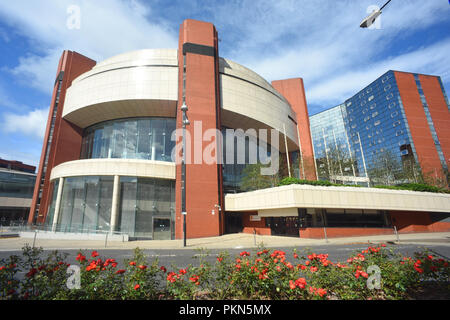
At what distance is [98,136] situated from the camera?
36.9 m

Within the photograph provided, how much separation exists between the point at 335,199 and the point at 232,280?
904 inches

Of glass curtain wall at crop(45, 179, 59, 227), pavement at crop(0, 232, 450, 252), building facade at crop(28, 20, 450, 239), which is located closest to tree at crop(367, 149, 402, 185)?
building facade at crop(28, 20, 450, 239)

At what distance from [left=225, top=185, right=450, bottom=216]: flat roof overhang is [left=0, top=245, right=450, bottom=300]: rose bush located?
17.6 m

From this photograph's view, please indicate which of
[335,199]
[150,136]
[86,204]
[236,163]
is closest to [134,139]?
[150,136]

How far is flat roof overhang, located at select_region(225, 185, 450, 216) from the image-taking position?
22.5m

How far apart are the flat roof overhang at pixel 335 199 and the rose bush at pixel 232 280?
17.6 meters

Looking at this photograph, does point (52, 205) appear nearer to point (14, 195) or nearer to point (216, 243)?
point (14, 195)

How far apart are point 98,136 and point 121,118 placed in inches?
213

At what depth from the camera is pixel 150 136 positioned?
110 feet

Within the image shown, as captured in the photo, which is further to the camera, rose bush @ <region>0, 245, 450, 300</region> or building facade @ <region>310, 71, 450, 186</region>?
building facade @ <region>310, 71, 450, 186</region>

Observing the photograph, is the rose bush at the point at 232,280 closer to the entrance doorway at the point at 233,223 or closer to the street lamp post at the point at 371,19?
the street lamp post at the point at 371,19

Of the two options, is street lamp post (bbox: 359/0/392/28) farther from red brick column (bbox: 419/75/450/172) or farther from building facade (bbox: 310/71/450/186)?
red brick column (bbox: 419/75/450/172)

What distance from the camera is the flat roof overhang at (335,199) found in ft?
73.8
